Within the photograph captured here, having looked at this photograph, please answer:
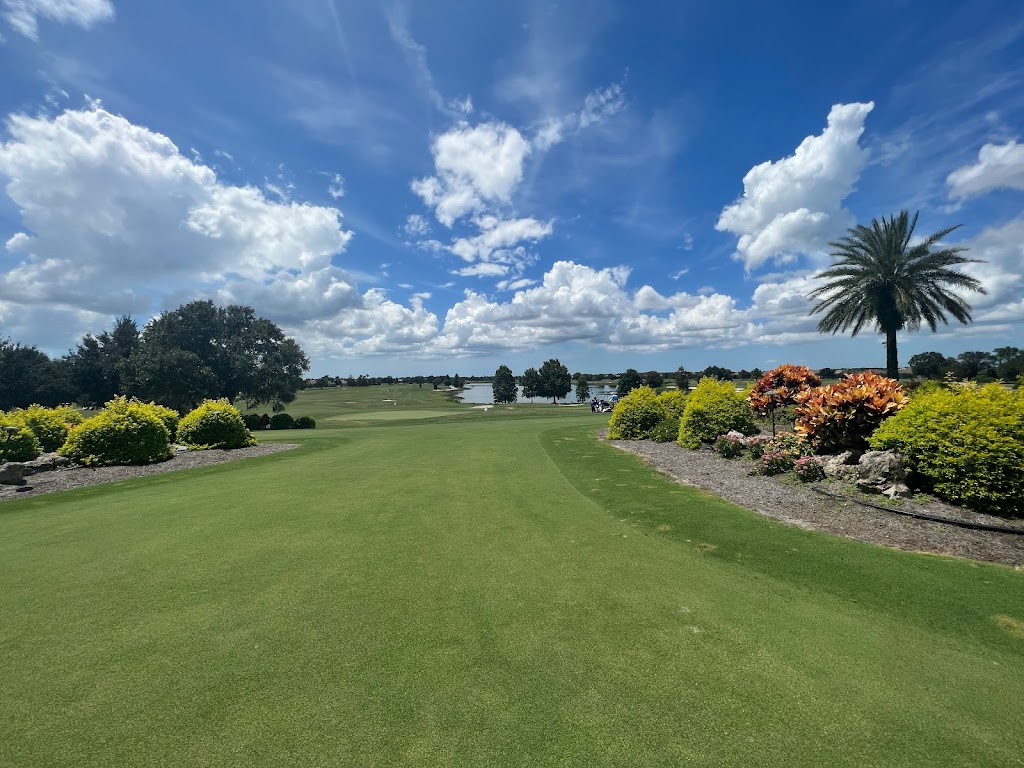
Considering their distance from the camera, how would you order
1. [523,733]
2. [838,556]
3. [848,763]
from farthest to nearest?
[838,556] < [523,733] < [848,763]

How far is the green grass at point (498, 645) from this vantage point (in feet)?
8.54

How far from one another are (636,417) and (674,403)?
1.70m

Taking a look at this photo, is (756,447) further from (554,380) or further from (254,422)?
(554,380)

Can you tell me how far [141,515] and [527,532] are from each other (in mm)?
6596

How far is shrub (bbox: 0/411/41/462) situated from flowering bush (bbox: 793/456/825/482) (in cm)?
2015

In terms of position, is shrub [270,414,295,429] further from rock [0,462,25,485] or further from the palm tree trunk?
the palm tree trunk

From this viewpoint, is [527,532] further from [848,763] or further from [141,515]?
[141,515]

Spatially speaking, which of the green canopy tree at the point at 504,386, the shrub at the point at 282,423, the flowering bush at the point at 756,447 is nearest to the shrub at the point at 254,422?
the shrub at the point at 282,423

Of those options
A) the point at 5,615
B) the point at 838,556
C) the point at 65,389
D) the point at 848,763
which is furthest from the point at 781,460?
the point at 65,389

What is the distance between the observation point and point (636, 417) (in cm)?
1830

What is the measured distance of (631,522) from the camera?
7.00 m

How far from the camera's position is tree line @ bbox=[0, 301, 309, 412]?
110 ft

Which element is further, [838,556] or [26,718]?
[838,556]

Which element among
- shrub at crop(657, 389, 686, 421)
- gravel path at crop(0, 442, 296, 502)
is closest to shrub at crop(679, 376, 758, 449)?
shrub at crop(657, 389, 686, 421)
